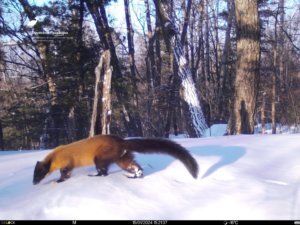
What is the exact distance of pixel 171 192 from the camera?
3.26 m

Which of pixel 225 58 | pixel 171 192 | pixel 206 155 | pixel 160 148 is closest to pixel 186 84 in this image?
pixel 206 155

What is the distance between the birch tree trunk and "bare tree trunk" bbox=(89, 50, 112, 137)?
5.86 metres

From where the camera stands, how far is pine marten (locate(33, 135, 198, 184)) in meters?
3.58

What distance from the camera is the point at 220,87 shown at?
28344 millimetres

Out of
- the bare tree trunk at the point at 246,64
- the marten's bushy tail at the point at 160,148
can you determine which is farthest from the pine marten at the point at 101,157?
the bare tree trunk at the point at 246,64

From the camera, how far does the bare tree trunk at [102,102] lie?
6.05 m

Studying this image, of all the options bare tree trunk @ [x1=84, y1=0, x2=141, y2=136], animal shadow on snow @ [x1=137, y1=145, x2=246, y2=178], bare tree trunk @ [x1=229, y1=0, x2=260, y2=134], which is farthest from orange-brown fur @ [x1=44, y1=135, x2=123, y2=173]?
bare tree trunk @ [x1=84, y1=0, x2=141, y2=136]

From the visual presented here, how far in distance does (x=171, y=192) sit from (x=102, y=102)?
3085 mm

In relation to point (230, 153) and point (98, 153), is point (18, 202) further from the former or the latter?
point (230, 153)

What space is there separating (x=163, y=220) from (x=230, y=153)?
1.85 metres

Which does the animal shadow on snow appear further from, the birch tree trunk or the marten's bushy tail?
the birch tree trunk

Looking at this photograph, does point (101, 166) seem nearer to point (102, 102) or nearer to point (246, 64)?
point (102, 102)

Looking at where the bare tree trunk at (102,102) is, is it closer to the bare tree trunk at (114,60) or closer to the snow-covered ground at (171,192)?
the snow-covered ground at (171,192)

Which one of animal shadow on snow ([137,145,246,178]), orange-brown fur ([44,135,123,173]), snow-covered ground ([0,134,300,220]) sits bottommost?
snow-covered ground ([0,134,300,220])
